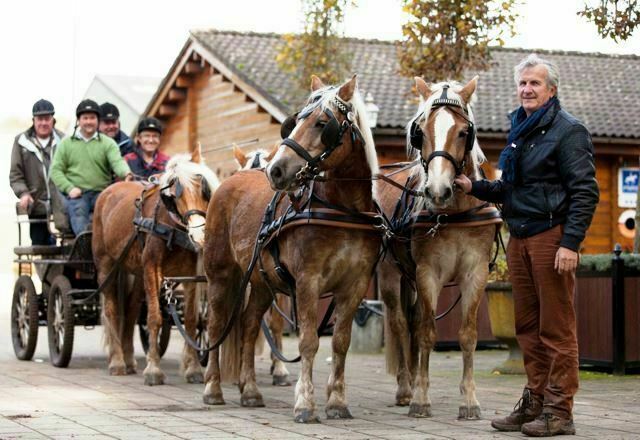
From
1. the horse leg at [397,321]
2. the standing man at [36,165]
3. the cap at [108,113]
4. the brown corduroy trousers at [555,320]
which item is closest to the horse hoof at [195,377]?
the horse leg at [397,321]

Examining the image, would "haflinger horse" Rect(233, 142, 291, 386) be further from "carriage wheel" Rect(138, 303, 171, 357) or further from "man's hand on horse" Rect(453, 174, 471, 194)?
"man's hand on horse" Rect(453, 174, 471, 194)

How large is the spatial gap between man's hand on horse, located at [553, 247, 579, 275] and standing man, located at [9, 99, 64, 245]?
28.1ft

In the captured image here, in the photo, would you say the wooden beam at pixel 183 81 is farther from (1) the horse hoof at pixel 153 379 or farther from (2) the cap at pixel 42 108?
(1) the horse hoof at pixel 153 379

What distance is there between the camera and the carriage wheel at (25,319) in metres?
13.7

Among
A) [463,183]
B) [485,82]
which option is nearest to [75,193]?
[463,183]

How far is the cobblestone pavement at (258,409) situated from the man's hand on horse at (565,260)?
103cm

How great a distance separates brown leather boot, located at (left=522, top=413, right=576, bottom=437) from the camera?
7320 mm

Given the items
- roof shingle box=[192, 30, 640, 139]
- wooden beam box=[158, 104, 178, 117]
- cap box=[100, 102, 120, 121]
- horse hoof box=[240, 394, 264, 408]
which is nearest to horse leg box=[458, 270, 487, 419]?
horse hoof box=[240, 394, 264, 408]

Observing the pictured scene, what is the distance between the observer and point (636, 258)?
11.8m

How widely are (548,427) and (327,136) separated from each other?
7.82 feet

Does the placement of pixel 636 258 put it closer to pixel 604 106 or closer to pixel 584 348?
pixel 584 348

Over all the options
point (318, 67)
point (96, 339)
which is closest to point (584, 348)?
point (96, 339)

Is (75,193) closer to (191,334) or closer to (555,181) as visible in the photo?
(191,334)

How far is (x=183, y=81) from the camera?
98.7 ft
